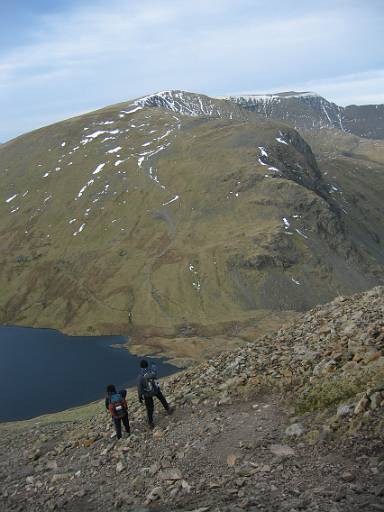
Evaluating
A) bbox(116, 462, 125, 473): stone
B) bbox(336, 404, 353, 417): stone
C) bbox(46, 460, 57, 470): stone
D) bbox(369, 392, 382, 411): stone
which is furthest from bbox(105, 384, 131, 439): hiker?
bbox(369, 392, 382, 411): stone

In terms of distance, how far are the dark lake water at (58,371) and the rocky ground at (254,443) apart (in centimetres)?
10665

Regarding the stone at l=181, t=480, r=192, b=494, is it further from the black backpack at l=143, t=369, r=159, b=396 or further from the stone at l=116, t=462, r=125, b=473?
the black backpack at l=143, t=369, r=159, b=396

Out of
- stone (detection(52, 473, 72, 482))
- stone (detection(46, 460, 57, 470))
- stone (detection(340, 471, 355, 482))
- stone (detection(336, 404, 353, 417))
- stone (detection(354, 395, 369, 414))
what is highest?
stone (detection(354, 395, 369, 414))

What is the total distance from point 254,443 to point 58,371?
152318 mm

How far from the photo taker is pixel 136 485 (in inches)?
781

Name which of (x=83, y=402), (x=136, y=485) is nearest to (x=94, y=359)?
(x=83, y=402)

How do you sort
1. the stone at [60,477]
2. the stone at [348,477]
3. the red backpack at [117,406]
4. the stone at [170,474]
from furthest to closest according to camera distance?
1. the red backpack at [117,406]
2. the stone at [60,477]
3. the stone at [170,474]
4. the stone at [348,477]

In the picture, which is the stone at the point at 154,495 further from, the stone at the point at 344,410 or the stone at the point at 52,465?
the stone at the point at 52,465

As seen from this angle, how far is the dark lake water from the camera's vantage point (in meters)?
133

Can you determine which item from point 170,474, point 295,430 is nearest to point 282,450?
point 295,430

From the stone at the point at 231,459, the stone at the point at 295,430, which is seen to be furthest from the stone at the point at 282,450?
the stone at the point at 231,459

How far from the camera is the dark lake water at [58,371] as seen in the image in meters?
133

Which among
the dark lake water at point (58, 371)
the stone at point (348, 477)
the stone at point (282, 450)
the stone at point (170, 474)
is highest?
the stone at point (348, 477)

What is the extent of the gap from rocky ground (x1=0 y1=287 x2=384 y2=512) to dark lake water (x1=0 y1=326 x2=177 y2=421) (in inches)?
4199
